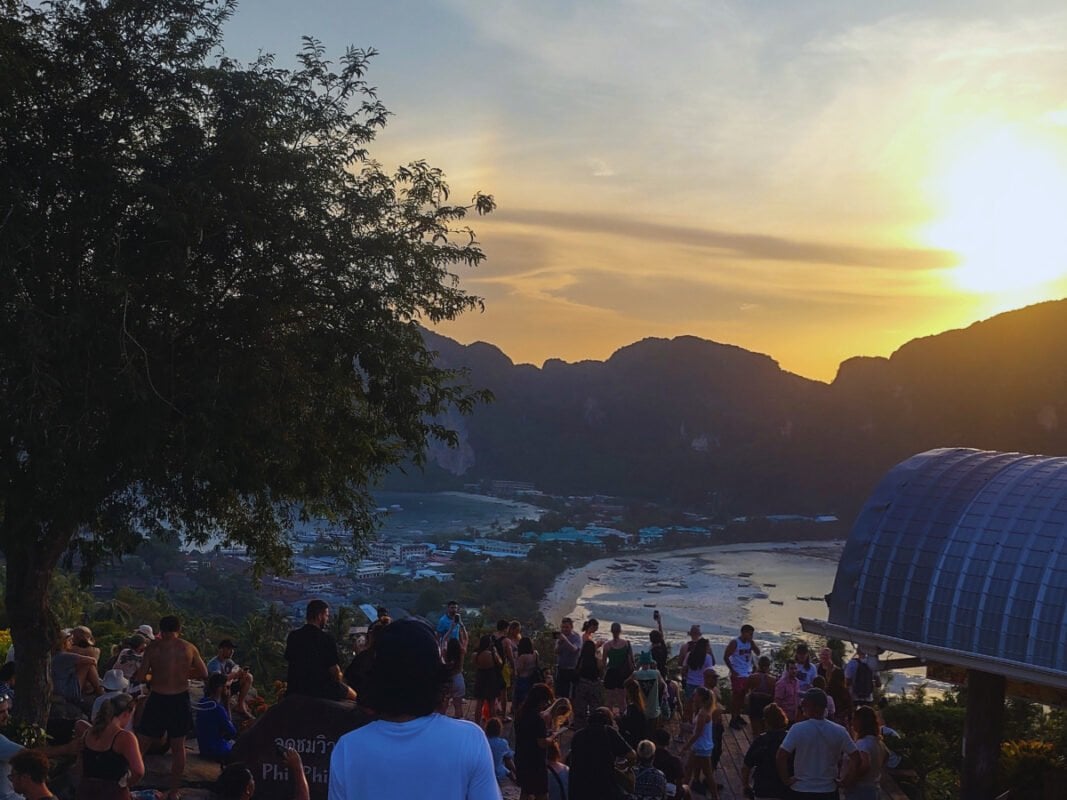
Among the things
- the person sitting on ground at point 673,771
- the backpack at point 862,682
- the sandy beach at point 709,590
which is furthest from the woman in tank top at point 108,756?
the sandy beach at point 709,590

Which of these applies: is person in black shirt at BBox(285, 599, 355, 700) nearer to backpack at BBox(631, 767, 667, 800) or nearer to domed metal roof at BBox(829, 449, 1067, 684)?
backpack at BBox(631, 767, 667, 800)

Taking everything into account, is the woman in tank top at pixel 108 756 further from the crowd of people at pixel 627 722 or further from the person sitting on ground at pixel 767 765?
the person sitting on ground at pixel 767 765

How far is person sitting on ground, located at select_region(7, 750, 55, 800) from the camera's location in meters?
6.68

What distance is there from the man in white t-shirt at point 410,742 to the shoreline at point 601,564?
280 ft

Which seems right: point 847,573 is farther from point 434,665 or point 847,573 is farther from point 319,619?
point 434,665

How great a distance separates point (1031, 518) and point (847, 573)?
107 inches

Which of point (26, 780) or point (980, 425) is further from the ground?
point (980, 425)

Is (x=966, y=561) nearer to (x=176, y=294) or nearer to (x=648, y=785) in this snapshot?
(x=648, y=785)

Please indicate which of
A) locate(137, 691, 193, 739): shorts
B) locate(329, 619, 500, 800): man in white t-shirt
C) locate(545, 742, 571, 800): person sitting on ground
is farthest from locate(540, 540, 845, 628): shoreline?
locate(329, 619, 500, 800): man in white t-shirt

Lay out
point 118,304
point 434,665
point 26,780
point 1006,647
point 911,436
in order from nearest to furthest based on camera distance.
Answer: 1. point 434,665
2. point 26,780
3. point 118,304
4. point 1006,647
5. point 911,436

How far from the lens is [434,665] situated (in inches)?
100

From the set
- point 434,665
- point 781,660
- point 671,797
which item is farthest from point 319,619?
point 781,660

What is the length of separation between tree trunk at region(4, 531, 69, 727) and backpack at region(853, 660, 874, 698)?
400 inches

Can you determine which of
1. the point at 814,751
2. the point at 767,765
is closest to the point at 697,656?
the point at 767,765
